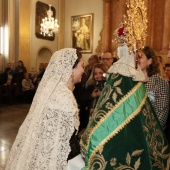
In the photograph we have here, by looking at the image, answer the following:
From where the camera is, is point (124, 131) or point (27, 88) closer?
point (124, 131)

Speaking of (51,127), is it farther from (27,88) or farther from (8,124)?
(27,88)

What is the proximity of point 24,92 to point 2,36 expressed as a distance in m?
3.09

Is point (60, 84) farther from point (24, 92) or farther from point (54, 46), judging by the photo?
point (54, 46)

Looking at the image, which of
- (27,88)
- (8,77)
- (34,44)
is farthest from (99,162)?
(34,44)

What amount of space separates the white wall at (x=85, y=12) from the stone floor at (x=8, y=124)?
17.8 feet

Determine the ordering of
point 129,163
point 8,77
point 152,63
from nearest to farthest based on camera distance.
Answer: point 129,163 < point 152,63 < point 8,77

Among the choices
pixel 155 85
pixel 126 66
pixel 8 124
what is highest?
pixel 126 66

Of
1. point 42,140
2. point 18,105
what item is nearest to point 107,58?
point 42,140

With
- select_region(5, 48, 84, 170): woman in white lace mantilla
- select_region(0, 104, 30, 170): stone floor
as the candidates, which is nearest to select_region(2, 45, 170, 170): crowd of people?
select_region(5, 48, 84, 170): woman in white lace mantilla

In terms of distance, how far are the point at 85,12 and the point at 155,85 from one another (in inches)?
425

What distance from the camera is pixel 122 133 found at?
4.52 feet

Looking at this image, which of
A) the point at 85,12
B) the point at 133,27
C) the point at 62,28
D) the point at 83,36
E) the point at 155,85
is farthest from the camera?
the point at 62,28

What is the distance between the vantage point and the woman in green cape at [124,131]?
4.46 feet

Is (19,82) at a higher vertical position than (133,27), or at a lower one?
lower
